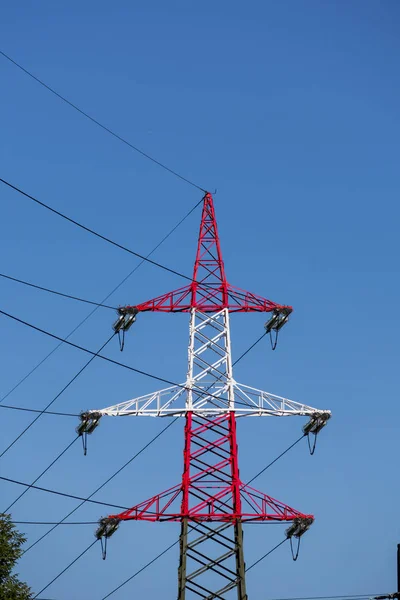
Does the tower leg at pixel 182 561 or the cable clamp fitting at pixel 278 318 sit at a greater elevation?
the cable clamp fitting at pixel 278 318

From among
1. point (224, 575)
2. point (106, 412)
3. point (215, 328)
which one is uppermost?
point (215, 328)

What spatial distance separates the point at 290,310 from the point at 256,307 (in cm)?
172

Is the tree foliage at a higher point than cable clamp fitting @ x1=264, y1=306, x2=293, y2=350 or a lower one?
lower

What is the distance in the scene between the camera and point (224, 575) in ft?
182

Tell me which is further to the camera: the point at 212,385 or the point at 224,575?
the point at 212,385

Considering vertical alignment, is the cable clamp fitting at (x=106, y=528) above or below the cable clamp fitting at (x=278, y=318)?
below

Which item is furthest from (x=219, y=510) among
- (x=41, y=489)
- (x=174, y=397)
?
(x=41, y=489)

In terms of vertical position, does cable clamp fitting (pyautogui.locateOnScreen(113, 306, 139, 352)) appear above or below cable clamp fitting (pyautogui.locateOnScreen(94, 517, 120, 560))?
above

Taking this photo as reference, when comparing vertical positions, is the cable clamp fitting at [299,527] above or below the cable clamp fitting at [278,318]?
below

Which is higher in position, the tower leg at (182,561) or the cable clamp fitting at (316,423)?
the cable clamp fitting at (316,423)

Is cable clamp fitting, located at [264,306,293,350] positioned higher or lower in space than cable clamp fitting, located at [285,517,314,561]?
higher

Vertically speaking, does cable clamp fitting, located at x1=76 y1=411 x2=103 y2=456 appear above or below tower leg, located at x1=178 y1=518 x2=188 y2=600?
above

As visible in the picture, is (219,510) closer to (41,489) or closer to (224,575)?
(224,575)

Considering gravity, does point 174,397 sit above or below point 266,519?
above
